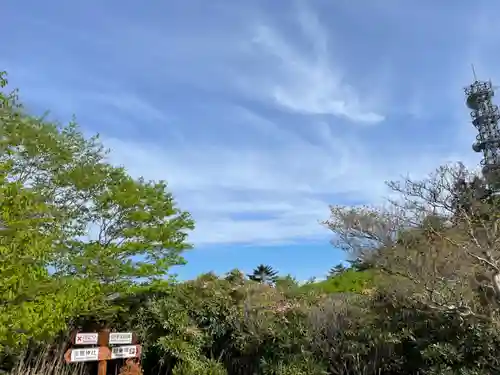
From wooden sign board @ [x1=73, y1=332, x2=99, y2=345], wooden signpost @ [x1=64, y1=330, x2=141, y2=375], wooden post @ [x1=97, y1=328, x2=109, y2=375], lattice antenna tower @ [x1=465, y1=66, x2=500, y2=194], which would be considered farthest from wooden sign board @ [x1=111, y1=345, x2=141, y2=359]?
lattice antenna tower @ [x1=465, y1=66, x2=500, y2=194]

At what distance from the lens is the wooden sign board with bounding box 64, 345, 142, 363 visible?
6861 millimetres

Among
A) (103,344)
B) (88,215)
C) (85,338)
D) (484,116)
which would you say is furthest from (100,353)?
(484,116)

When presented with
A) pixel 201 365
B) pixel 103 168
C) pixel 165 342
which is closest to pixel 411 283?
pixel 201 365

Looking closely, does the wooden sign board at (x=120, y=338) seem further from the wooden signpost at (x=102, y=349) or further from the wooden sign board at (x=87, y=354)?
the wooden sign board at (x=87, y=354)

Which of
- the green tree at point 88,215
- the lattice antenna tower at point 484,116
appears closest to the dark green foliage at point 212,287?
the green tree at point 88,215

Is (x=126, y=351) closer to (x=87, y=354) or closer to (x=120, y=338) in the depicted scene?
(x=120, y=338)

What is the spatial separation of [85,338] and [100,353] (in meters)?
0.34

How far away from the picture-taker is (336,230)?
704cm

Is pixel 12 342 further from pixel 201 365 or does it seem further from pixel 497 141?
pixel 497 141

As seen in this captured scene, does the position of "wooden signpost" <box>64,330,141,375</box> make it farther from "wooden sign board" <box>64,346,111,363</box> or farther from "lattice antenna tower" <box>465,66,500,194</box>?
"lattice antenna tower" <box>465,66,500,194</box>

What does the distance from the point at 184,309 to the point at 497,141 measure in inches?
1338

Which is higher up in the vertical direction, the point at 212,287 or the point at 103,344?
the point at 212,287

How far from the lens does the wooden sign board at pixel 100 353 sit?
6.86 m

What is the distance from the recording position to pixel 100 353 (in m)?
7.19
